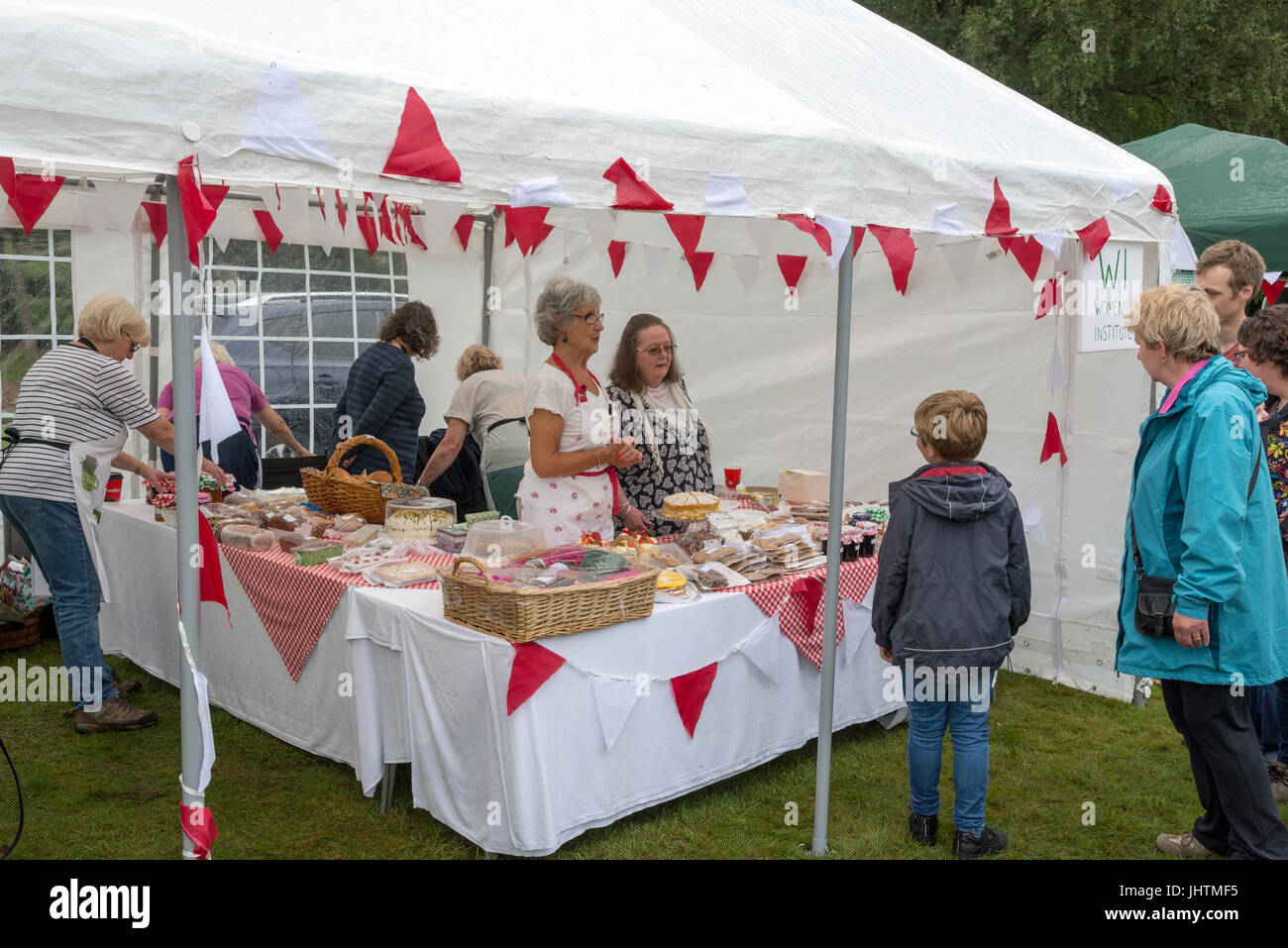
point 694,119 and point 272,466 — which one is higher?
point 694,119

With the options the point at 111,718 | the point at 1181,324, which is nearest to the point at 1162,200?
the point at 1181,324

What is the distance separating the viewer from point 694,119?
2615 millimetres

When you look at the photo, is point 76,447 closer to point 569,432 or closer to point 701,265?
point 569,432

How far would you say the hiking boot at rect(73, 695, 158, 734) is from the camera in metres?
4.11

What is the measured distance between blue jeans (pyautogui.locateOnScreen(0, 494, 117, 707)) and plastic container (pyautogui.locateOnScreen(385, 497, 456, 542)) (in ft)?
3.89

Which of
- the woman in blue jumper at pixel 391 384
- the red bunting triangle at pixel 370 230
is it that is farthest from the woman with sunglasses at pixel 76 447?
the red bunting triangle at pixel 370 230

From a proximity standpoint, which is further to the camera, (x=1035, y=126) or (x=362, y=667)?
(x=1035, y=126)

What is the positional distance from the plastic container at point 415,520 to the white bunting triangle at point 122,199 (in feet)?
5.63

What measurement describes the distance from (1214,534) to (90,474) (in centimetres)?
370

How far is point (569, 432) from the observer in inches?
139

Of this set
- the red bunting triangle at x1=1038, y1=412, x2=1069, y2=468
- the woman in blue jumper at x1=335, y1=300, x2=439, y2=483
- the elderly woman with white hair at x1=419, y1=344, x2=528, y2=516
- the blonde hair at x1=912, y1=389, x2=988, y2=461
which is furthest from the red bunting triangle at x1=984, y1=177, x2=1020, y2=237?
the woman in blue jumper at x1=335, y1=300, x2=439, y2=483
